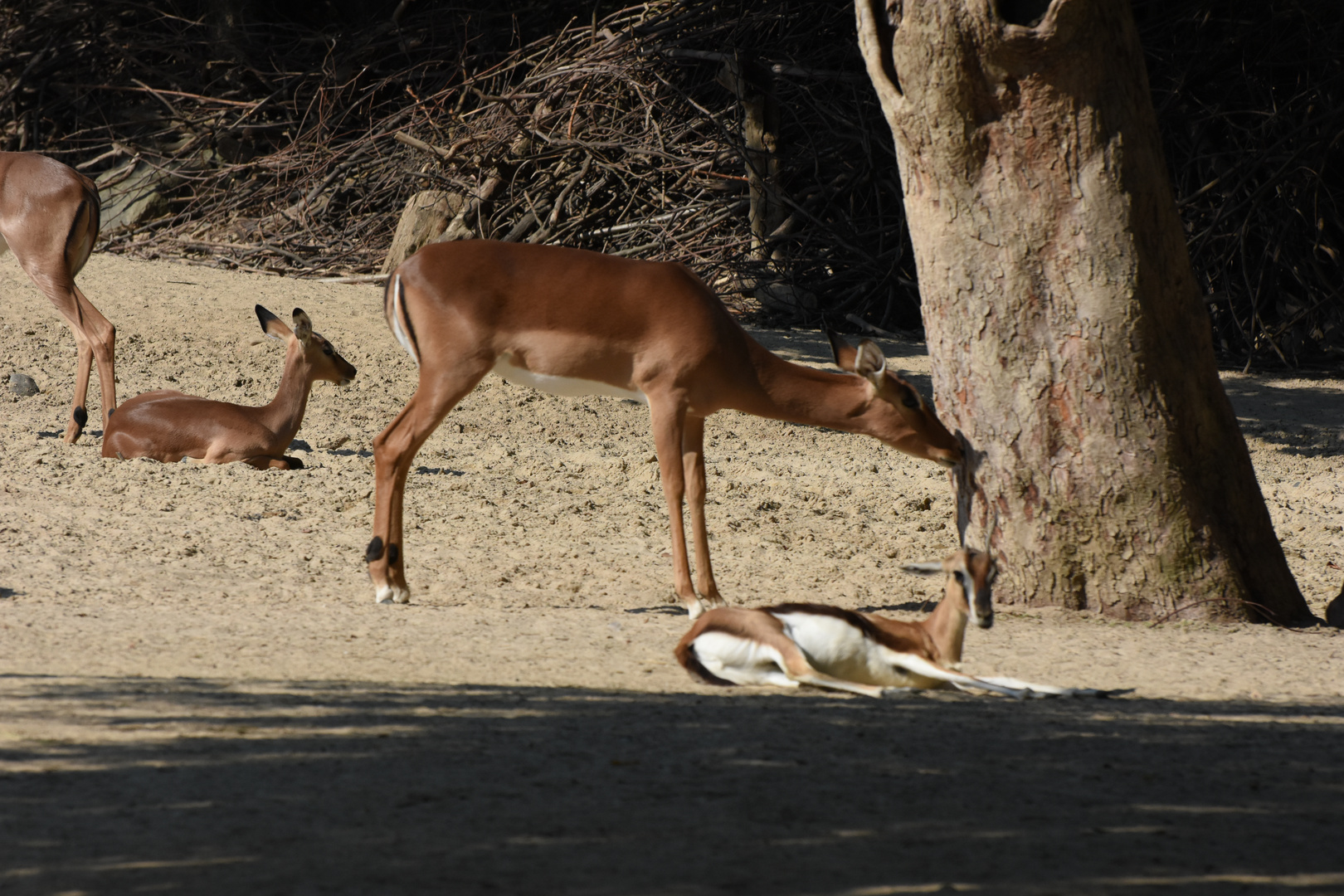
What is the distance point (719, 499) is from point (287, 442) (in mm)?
2443

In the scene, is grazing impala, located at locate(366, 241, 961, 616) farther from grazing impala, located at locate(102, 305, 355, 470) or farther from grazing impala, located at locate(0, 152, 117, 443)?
grazing impala, located at locate(0, 152, 117, 443)

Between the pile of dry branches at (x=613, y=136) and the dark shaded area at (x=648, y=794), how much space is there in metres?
9.42

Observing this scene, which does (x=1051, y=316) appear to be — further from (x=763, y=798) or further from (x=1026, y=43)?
(x=763, y=798)

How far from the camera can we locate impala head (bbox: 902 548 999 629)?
4.35m

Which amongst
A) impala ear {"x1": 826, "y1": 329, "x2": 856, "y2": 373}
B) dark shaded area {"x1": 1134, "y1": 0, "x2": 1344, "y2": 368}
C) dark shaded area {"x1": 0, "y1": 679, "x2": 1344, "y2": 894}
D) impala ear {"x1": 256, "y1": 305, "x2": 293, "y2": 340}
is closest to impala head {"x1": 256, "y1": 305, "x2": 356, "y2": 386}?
impala ear {"x1": 256, "y1": 305, "x2": 293, "y2": 340}

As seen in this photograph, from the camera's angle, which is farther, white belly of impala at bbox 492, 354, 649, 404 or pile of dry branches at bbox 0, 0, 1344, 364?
pile of dry branches at bbox 0, 0, 1344, 364

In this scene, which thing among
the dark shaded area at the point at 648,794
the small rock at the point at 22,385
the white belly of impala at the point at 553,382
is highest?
the small rock at the point at 22,385

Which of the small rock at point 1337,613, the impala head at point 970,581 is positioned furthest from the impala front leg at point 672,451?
the small rock at point 1337,613

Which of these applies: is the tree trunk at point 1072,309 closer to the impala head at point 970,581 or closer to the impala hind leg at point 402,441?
the impala head at point 970,581

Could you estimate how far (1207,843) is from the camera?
9.39ft

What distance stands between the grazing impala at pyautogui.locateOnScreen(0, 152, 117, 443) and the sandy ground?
0.68 m

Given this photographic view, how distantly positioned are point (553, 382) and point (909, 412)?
58.8 inches

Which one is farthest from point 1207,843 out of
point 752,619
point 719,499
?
point 719,499

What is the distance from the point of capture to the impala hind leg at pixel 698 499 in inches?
230
